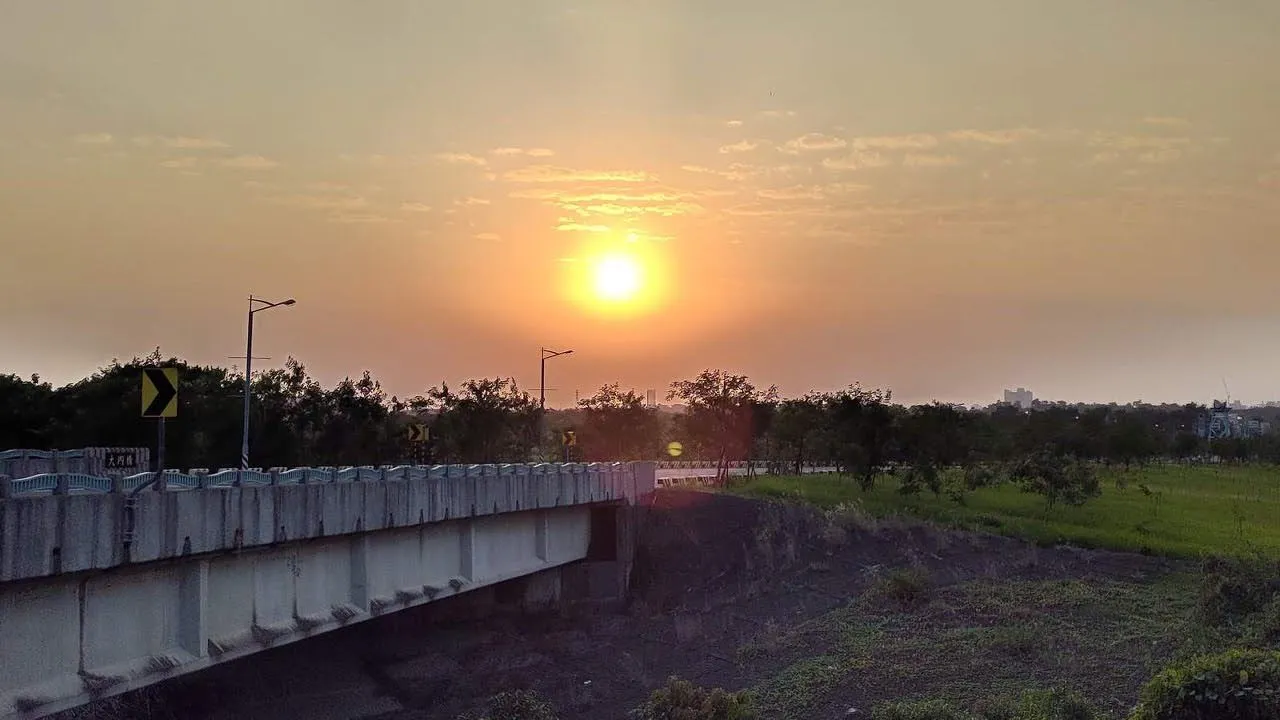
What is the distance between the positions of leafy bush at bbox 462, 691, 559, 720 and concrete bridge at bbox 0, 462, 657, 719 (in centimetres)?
362

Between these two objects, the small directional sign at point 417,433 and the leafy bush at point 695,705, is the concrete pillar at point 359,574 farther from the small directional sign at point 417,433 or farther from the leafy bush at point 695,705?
the small directional sign at point 417,433

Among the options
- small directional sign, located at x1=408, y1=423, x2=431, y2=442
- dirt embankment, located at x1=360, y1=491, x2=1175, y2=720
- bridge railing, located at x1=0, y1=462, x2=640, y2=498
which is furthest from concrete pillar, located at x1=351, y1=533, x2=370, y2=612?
small directional sign, located at x1=408, y1=423, x2=431, y2=442

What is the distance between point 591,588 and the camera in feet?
152

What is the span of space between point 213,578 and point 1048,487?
4232 centimetres

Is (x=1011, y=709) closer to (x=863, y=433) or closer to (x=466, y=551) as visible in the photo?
(x=466, y=551)

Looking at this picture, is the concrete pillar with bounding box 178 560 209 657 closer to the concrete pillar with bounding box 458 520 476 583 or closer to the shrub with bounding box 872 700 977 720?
the concrete pillar with bounding box 458 520 476 583

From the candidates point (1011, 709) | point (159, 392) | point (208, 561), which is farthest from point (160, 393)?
point (1011, 709)

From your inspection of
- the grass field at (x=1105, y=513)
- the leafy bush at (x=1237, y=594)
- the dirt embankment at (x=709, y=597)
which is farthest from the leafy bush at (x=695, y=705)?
the grass field at (x=1105, y=513)

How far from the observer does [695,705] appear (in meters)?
27.9

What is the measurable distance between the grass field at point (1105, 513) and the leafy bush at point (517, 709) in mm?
24131

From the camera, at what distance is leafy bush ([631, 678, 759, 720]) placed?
88.2 feet

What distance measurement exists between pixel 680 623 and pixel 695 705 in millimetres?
14115

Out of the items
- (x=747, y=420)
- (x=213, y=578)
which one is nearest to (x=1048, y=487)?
(x=747, y=420)

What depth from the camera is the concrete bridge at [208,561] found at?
1817cm
